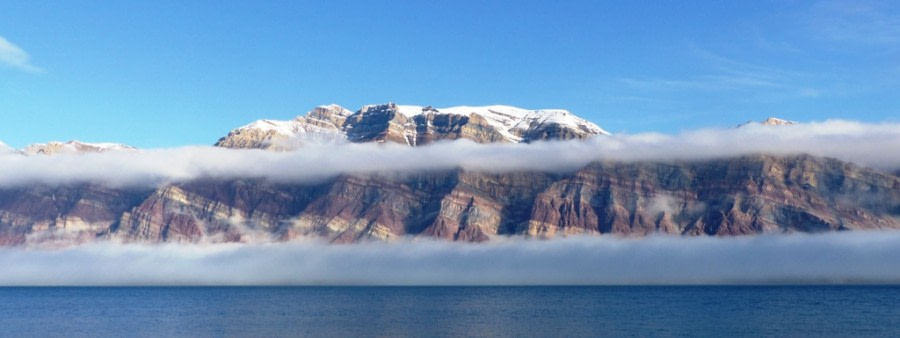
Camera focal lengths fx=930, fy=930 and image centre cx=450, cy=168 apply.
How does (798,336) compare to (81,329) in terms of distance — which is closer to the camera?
(798,336)

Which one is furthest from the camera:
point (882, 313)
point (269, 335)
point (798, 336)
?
point (882, 313)

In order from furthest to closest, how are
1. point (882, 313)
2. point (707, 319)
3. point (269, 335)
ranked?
point (882, 313), point (707, 319), point (269, 335)

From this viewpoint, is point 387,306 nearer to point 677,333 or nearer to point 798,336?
point 677,333

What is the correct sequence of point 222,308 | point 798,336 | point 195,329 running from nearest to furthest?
point 798,336
point 195,329
point 222,308

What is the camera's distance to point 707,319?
486 ft

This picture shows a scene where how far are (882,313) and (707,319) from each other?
3421 centimetres

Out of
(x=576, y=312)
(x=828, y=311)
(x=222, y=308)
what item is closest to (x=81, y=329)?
(x=222, y=308)

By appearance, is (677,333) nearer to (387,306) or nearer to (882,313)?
(882,313)

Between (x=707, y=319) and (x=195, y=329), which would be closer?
(x=195, y=329)

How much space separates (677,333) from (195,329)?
227 ft

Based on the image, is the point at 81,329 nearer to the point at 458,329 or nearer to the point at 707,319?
the point at 458,329

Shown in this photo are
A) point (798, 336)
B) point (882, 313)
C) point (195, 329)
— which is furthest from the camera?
point (882, 313)

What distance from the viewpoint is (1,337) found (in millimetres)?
131500

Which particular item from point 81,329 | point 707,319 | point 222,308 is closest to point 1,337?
point 81,329
